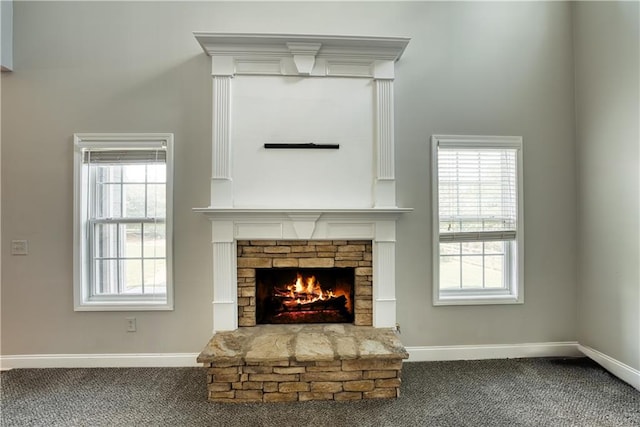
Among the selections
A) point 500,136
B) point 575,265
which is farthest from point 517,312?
point 500,136

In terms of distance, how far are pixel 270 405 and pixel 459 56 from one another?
130 inches

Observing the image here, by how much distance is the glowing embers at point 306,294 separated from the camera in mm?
2709

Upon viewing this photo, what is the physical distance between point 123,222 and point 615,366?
4368 mm

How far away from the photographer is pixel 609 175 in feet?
8.09

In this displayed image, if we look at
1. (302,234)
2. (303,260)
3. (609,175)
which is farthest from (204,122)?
(609,175)

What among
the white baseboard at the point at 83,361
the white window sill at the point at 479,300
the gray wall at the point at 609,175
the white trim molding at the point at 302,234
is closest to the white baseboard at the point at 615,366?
the gray wall at the point at 609,175

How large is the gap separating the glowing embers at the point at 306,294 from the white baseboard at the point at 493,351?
74 cm

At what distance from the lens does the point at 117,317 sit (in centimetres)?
262

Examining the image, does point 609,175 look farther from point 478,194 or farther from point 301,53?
point 301,53

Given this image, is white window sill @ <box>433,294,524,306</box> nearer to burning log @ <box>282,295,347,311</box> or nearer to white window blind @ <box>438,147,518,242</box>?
white window blind @ <box>438,147,518,242</box>

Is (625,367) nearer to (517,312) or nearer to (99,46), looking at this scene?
(517,312)

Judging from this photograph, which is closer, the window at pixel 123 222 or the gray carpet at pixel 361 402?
the gray carpet at pixel 361 402

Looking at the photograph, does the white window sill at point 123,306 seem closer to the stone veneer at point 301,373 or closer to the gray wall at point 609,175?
the stone veneer at point 301,373

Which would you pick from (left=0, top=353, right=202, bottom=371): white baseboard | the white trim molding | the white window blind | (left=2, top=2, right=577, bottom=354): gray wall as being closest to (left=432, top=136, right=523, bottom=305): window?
the white window blind
